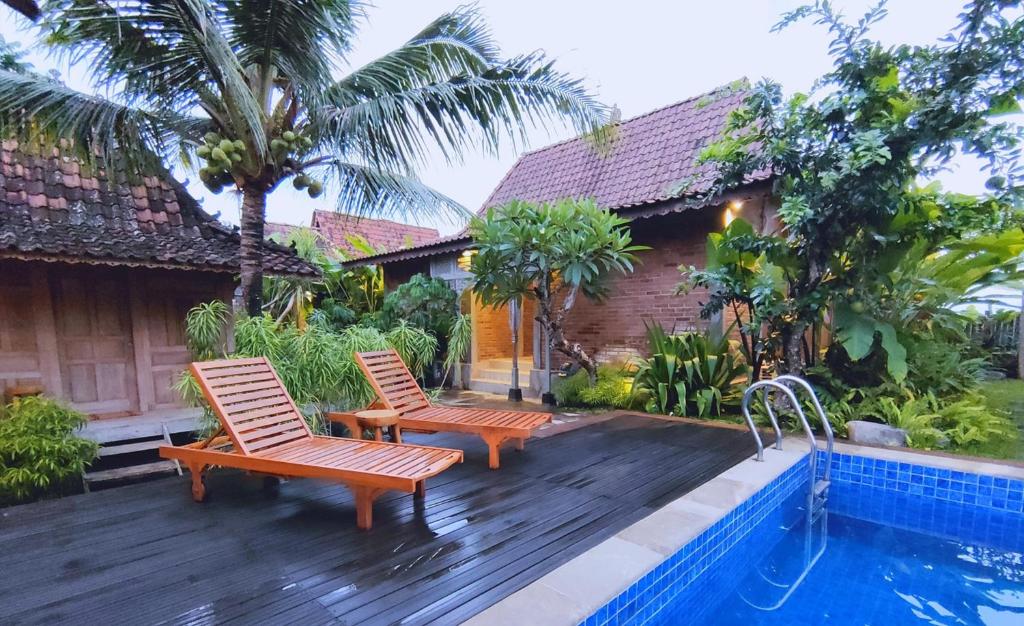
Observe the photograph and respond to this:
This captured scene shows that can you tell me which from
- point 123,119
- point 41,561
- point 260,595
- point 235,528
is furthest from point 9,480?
point 123,119

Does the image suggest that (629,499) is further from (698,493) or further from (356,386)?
(356,386)

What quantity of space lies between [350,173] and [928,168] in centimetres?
644

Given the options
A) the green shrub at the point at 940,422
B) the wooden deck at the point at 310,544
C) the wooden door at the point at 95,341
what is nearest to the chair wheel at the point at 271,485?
the wooden deck at the point at 310,544

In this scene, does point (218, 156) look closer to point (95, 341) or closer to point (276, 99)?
point (276, 99)

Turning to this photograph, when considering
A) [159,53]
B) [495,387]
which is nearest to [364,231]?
[495,387]

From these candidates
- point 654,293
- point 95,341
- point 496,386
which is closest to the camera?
point 95,341

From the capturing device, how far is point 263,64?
5254 mm

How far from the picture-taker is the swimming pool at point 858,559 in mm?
2875

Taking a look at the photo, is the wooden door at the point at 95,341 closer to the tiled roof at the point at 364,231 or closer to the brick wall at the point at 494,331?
the brick wall at the point at 494,331

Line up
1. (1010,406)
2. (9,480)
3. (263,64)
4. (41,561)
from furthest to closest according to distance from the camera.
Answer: (1010,406) → (263,64) → (9,480) → (41,561)

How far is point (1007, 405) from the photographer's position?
674 centimetres

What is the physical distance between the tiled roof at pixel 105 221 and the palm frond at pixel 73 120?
2.65 feet

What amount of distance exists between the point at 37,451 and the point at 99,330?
2293mm

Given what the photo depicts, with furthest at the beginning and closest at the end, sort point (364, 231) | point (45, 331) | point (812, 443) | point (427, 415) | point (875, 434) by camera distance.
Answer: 1. point (364, 231)
2. point (45, 331)
3. point (875, 434)
4. point (427, 415)
5. point (812, 443)
